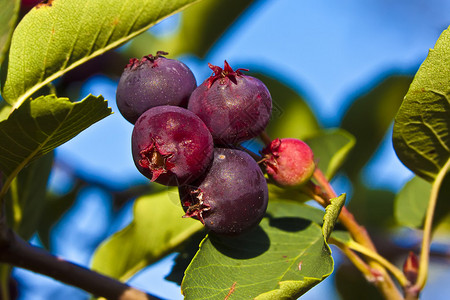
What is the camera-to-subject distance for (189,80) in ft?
3.65

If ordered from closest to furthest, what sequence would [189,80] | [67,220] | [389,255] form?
1. [189,80]
2. [389,255]
3. [67,220]

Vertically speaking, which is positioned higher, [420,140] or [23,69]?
[420,140]

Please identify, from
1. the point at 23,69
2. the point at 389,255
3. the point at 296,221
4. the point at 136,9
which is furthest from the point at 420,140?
the point at 389,255

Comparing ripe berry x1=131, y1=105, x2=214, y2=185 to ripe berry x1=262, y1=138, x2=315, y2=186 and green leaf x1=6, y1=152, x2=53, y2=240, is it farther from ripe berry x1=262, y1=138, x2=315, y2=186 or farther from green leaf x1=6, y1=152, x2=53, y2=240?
green leaf x1=6, y1=152, x2=53, y2=240

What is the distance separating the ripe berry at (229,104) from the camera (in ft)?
3.30

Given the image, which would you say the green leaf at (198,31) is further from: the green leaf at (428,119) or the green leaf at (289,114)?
the green leaf at (428,119)

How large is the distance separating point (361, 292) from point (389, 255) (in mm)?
247

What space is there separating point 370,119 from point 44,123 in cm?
168

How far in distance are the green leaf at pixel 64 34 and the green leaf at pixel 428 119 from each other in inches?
22.8

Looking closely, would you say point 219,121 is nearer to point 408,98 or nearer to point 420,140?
point 408,98

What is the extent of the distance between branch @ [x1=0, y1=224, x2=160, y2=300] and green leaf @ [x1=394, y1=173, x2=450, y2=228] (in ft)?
3.23

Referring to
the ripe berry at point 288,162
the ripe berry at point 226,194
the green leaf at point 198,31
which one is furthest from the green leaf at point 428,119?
the green leaf at point 198,31

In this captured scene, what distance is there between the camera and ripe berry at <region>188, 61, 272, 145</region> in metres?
1.01

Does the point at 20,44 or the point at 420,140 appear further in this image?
the point at 420,140
